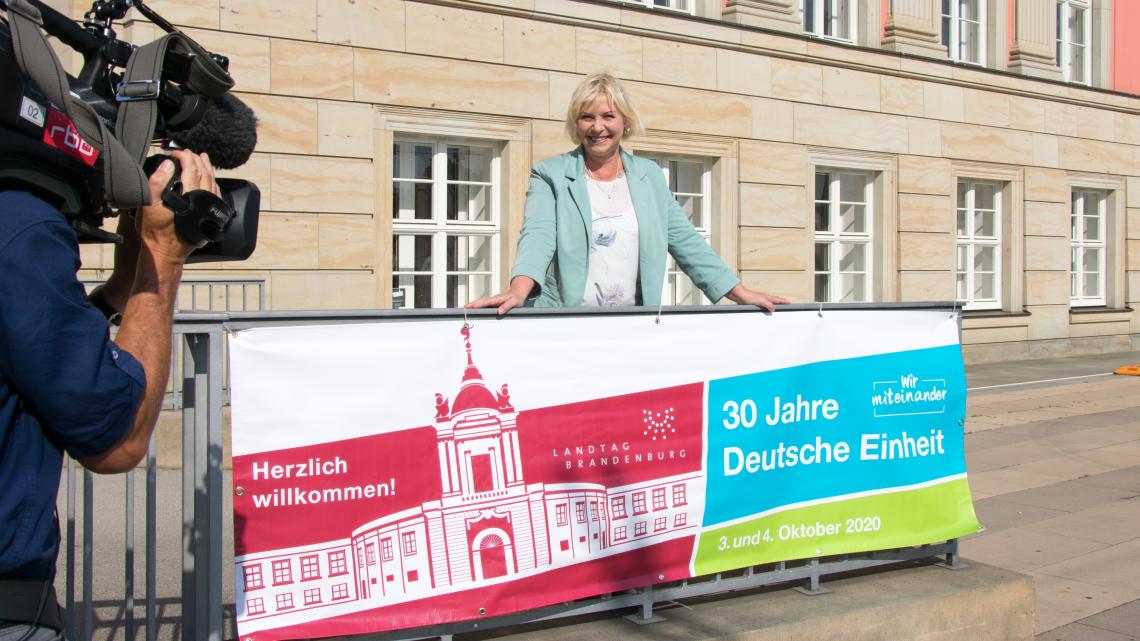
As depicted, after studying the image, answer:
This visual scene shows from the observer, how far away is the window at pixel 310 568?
3.09m

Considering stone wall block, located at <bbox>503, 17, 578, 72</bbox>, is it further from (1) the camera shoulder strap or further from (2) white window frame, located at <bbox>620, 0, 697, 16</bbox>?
(1) the camera shoulder strap

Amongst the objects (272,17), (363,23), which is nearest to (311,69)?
(272,17)

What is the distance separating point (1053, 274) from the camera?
1958 centimetres

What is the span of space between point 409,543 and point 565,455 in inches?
24.1

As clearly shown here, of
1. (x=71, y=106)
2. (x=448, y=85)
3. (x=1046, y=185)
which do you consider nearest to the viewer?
(x=71, y=106)

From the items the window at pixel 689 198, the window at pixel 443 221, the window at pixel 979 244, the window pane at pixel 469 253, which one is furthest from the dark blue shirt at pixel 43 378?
the window at pixel 979 244

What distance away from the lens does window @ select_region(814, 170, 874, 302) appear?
16.6m

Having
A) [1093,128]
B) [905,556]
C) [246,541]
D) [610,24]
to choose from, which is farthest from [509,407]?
[1093,128]

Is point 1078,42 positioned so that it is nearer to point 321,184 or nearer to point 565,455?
point 321,184

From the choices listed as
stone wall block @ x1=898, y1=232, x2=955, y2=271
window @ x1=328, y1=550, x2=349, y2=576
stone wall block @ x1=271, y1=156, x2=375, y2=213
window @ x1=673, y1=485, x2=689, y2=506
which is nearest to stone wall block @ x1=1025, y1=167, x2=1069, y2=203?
stone wall block @ x1=898, y1=232, x2=955, y2=271

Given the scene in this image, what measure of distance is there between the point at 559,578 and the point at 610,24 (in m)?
11.0

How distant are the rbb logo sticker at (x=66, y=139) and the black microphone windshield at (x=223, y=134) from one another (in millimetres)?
354

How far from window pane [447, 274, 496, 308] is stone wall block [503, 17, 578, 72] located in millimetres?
2608

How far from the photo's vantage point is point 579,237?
4293mm
